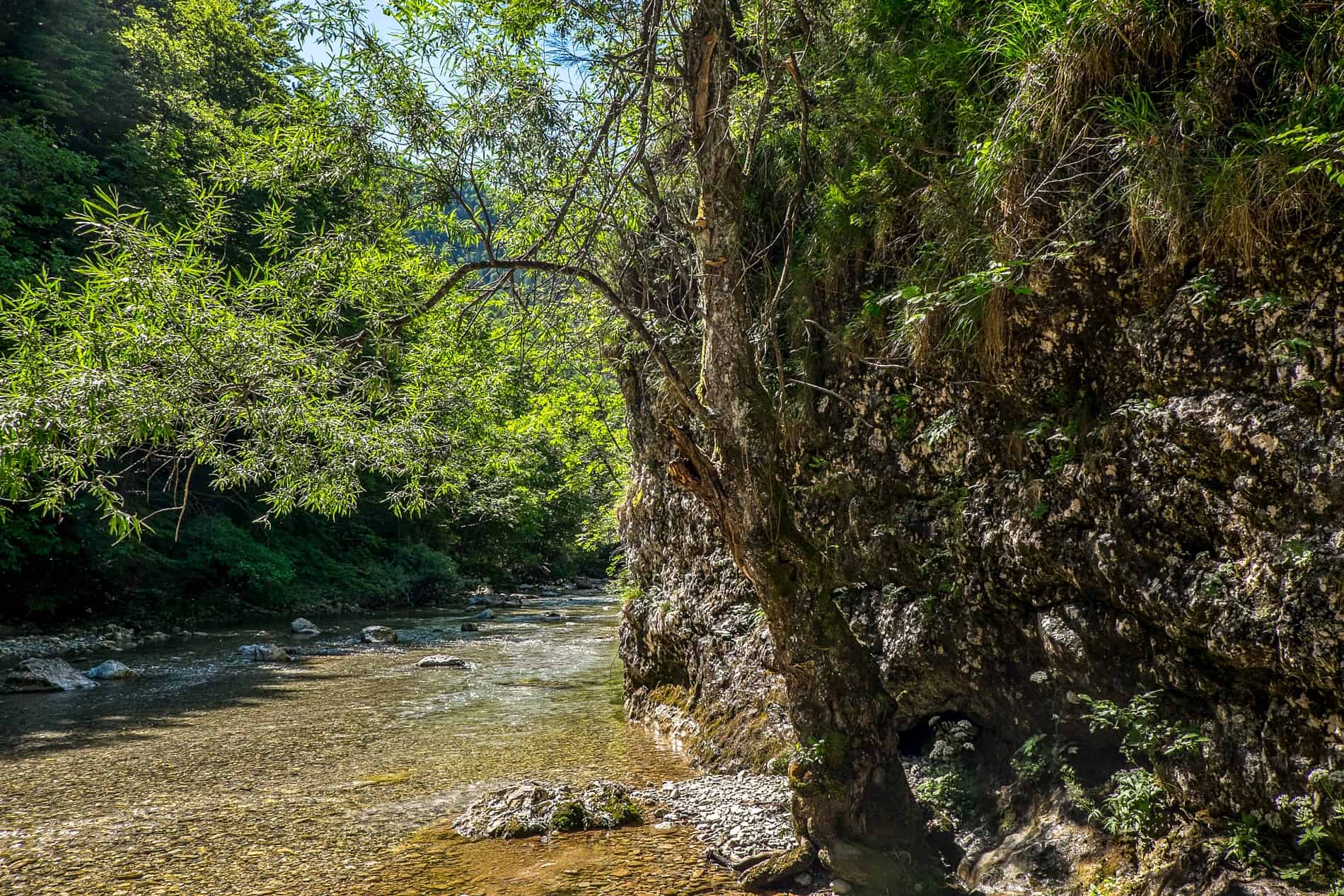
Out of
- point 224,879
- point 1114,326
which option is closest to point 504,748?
point 224,879

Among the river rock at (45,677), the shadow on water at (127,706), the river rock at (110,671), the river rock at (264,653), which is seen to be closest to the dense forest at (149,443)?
the river rock at (110,671)

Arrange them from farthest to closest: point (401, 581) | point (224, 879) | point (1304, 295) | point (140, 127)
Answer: point (401, 581) → point (140, 127) → point (224, 879) → point (1304, 295)

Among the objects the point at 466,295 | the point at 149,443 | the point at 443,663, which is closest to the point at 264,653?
the point at 443,663

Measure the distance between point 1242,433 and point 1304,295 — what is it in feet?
A: 2.15

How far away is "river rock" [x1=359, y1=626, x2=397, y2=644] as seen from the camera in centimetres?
1703

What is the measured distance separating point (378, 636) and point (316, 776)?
10.4 meters

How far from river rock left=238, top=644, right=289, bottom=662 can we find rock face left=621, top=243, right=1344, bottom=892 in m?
11.2

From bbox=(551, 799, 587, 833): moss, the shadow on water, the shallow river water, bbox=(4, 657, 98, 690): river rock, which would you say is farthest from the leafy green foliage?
bbox=(4, 657, 98, 690): river rock

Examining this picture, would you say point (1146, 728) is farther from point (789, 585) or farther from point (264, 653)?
point (264, 653)

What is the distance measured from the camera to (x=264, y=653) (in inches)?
580

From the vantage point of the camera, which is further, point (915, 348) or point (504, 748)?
point (504, 748)

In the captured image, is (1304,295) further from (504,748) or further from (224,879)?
(504,748)

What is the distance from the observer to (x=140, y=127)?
19.4 meters

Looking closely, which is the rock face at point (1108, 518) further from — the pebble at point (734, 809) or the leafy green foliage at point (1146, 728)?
the pebble at point (734, 809)
